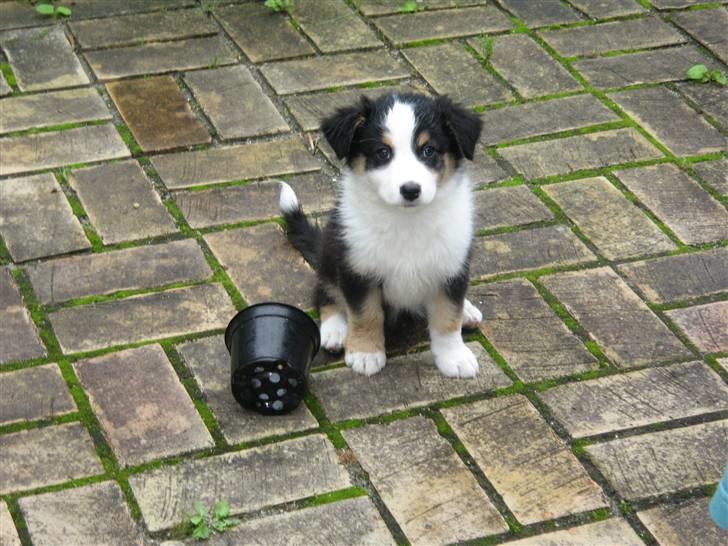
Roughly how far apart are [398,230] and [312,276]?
713 mm

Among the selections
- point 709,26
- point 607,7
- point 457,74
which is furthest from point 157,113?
point 709,26

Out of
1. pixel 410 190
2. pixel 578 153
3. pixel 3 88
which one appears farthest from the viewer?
pixel 3 88

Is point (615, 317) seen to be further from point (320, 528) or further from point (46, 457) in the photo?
point (46, 457)

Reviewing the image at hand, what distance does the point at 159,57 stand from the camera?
18.6 ft

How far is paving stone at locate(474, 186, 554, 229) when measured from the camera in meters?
4.66

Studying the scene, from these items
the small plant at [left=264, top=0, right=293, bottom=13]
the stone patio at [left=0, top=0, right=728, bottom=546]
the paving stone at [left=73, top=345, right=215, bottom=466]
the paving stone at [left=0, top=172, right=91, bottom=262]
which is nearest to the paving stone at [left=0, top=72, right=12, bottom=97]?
the stone patio at [left=0, top=0, right=728, bottom=546]

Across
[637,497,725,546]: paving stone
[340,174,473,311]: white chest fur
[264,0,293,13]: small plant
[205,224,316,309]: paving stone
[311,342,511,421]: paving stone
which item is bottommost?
[264,0,293,13]: small plant

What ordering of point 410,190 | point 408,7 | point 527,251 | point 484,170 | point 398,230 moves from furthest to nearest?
point 408,7 → point 484,170 → point 527,251 → point 398,230 → point 410,190

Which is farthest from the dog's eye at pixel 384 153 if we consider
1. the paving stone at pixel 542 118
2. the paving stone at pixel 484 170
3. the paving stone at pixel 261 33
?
the paving stone at pixel 261 33

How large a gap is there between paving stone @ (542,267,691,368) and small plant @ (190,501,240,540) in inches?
54.0

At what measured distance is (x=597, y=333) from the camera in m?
4.09

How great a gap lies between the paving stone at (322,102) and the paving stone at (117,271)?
100 cm

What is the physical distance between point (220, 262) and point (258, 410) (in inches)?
33.3

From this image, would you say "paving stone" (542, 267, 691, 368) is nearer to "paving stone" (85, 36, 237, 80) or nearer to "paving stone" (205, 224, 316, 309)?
"paving stone" (205, 224, 316, 309)
